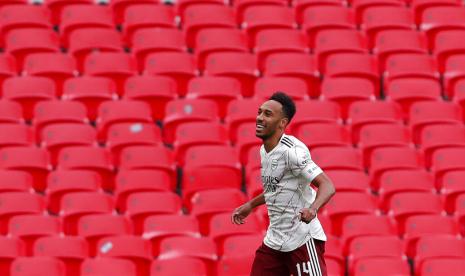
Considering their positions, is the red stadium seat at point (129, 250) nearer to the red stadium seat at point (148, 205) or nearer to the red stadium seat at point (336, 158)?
the red stadium seat at point (148, 205)

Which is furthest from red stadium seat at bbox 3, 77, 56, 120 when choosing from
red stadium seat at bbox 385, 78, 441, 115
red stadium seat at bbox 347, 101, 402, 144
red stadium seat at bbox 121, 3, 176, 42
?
red stadium seat at bbox 385, 78, 441, 115

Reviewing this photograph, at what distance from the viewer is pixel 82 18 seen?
1312 centimetres

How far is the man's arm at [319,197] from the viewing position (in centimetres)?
642

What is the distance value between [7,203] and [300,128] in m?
2.70

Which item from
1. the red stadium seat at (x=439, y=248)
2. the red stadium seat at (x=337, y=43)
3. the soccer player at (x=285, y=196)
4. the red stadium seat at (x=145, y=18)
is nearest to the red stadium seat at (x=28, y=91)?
the red stadium seat at (x=145, y=18)

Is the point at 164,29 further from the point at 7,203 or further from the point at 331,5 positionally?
the point at 7,203

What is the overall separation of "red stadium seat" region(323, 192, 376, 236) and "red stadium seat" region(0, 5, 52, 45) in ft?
13.8

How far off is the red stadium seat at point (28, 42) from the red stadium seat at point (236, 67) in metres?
1.61

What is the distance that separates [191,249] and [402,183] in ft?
6.89

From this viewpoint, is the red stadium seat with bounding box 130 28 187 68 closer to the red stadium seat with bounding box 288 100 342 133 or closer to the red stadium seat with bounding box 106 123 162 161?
the red stadium seat with bounding box 106 123 162 161

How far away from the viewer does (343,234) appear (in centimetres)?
1003

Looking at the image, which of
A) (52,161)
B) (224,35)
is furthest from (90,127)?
(224,35)

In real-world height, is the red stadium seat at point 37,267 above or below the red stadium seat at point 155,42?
below

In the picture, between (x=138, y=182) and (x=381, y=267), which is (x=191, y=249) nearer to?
(x=138, y=182)
